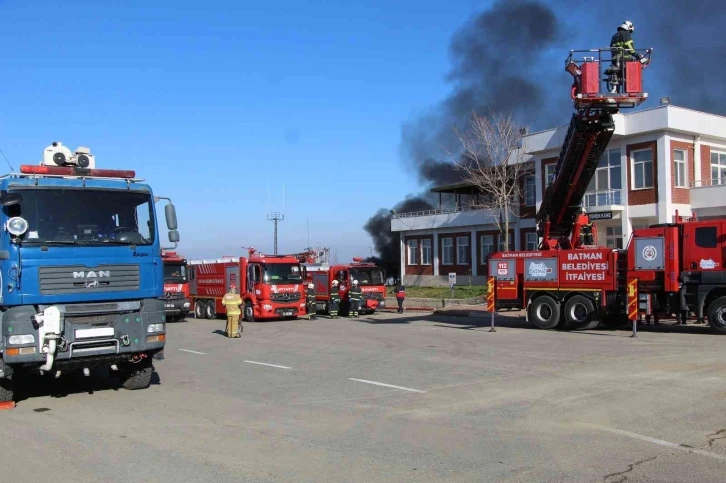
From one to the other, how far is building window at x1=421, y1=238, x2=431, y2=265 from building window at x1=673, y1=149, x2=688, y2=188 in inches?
798

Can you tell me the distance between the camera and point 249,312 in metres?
27.2

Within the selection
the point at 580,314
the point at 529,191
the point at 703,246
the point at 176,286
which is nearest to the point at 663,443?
the point at 703,246

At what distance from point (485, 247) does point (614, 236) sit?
1045cm

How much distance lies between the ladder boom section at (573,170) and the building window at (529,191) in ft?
56.7

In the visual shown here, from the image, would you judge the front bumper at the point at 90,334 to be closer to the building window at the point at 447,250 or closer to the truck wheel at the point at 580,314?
Answer: the truck wheel at the point at 580,314

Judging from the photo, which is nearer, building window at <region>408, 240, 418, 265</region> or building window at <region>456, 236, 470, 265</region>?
building window at <region>456, 236, 470, 265</region>

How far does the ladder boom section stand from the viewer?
61.4ft

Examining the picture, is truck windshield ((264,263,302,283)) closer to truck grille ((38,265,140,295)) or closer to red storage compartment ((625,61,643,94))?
red storage compartment ((625,61,643,94))

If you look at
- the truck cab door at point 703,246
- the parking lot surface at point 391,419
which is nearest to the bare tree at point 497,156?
the truck cab door at point 703,246

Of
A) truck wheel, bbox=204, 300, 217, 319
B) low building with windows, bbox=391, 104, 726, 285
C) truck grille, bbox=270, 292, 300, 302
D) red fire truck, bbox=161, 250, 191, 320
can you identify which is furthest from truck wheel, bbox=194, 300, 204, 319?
low building with windows, bbox=391, 104, 726, 285

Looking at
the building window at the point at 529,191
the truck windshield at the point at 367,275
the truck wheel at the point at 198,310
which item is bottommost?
the truck wheel at the point at 198,310

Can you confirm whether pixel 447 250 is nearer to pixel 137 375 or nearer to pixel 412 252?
pixel 412 252

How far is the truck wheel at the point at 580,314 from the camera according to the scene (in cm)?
2027

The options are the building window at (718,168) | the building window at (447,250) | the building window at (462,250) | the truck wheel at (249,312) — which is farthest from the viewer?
the building window at (447,250)
